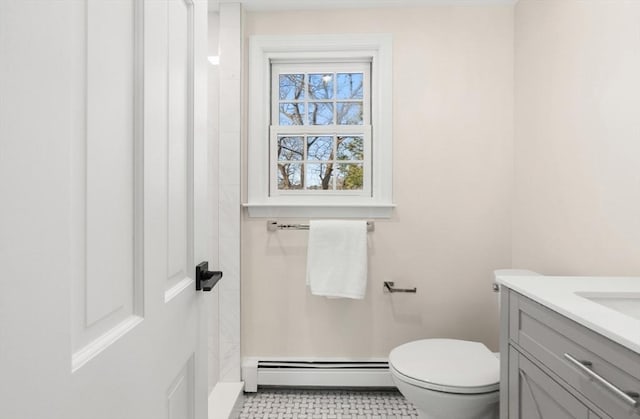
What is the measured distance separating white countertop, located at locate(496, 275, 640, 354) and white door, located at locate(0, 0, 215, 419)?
86cm

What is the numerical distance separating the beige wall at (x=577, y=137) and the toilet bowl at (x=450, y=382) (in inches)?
21.9

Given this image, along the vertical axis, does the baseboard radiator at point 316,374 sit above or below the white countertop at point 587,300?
below

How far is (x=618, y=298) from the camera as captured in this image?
3.24 feet

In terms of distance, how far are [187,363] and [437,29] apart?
2027mm

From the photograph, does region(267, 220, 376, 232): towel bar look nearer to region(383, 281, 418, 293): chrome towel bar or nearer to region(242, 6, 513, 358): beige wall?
region(242, 6, 513, 358): beige wall

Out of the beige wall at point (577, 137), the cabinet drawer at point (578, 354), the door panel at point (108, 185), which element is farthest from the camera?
the beige wall at point (577, 137)

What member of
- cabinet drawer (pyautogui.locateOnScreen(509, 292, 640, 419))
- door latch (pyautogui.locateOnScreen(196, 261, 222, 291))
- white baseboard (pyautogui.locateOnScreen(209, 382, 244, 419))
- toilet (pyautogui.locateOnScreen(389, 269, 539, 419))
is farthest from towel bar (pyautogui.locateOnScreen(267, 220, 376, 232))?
door latch (pyautogui.locateOnScreen(196, 261, 222, 291))

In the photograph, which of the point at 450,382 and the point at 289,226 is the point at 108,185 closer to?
the point at 450,382

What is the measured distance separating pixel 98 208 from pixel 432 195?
5.99ft

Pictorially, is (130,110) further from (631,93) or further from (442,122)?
(442,122)

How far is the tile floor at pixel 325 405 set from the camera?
1879 mm

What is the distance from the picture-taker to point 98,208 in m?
0.50

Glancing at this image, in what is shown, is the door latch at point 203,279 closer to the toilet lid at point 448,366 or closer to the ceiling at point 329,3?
the toilet lid at point 448,366

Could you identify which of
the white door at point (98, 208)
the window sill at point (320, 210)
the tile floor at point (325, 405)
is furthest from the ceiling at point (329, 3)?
the tile floor at point (325, 405)
